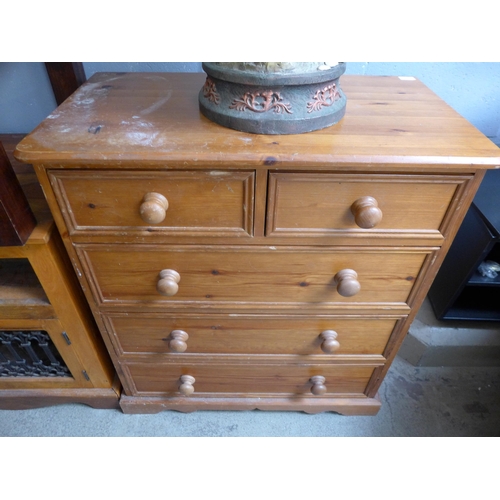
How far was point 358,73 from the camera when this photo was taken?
41.6 inches

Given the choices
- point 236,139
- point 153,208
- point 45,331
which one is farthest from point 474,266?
point 45,331

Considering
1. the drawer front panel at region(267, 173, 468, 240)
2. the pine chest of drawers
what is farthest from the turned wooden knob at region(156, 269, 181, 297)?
the drawer front panel at region(267, 173, 468, 240)

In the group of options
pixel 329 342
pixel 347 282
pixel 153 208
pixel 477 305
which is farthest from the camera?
pixel 477 305

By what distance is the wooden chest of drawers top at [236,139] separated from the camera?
0.61 meters

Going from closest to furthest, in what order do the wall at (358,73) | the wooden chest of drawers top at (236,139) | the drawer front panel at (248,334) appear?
the wooden chest of drawers top at (236,139), the drawer front panel at (248,334), the wall at (358,73)

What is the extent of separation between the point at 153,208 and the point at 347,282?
43cm

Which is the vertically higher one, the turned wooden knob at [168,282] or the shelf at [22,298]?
the turned wooden knob at [168,282]

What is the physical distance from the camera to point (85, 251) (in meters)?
0.77

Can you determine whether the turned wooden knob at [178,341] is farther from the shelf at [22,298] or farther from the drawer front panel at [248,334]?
the shelf at [22,298]

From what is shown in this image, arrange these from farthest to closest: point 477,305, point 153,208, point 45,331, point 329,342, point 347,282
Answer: point 477,305
point 45,331
point 329,342
point 347,282
point 153,208

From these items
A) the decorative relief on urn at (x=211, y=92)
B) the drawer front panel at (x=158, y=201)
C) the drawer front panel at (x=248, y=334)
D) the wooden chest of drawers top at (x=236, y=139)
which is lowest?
the drawer front panel at (x=248, y=334)

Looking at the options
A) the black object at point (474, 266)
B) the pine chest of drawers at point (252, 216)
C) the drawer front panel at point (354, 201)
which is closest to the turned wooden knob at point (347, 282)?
the pine chest of drawers at point (252, 216)

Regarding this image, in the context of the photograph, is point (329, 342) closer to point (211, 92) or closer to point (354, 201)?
point (354, 201)

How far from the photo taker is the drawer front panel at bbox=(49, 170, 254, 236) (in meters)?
0.65
